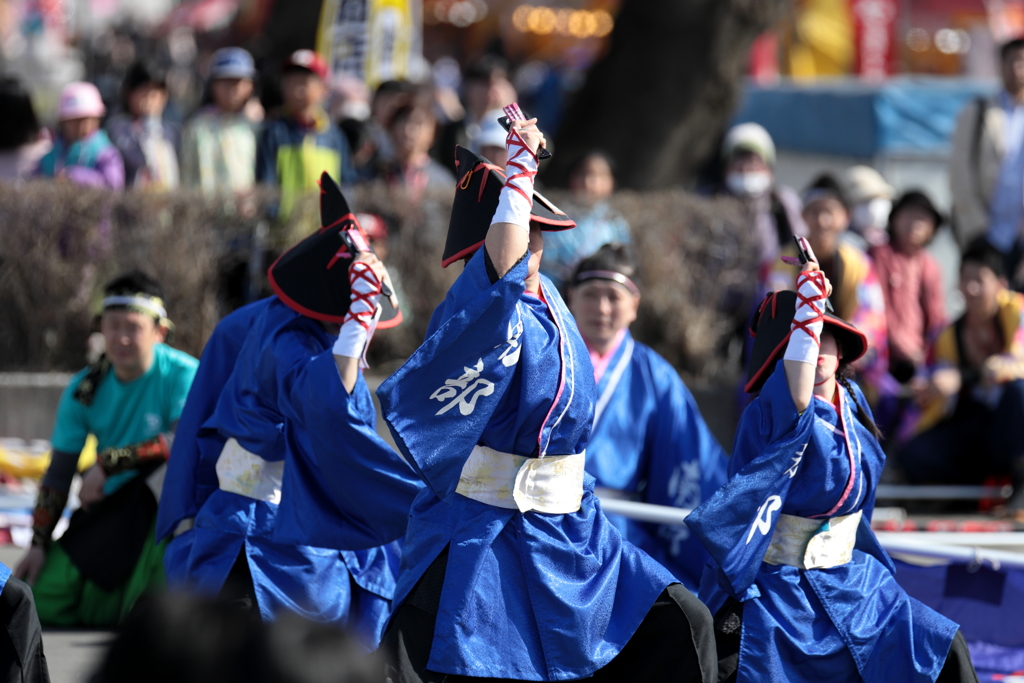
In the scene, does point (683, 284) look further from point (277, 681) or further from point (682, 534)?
point (277, 681)

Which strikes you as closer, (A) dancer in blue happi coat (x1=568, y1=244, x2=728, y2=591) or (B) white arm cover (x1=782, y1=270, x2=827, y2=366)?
(B) white arm cover (x1=782, y1=270, x2=827, y2=366)

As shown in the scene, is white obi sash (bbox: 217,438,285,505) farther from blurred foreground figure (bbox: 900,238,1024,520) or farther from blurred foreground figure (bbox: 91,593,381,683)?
blurred foreground figure (bbox: 900,238,1024,520)

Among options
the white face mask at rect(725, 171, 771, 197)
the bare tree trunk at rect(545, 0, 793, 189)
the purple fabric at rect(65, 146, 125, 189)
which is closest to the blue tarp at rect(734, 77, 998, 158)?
the bare tree trunk at rect(545, 0, 793, 189)

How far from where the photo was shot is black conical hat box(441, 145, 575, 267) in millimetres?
2783

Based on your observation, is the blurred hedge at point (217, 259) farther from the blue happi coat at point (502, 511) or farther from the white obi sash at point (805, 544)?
the blue happi coat at point (502, 511)

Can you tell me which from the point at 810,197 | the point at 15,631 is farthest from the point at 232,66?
the point at 15,631

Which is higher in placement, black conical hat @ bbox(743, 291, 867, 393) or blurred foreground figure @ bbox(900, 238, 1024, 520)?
black conical hat @ bbox(743, 291, 867, 393)

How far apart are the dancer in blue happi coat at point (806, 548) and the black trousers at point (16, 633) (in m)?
1.54

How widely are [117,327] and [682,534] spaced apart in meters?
1.96

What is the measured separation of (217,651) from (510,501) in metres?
1.51

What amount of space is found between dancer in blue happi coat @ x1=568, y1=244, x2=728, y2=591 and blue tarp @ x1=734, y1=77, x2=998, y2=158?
18.0 ft

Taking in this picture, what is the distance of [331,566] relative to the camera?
3.41 meters

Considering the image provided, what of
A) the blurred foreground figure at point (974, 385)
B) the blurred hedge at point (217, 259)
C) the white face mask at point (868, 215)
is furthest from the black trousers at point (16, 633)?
the white face mask at point (868, 215)

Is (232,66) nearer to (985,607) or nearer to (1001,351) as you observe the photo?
(1001,351)
